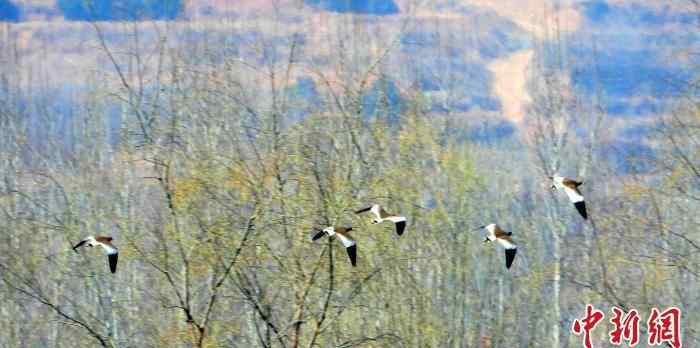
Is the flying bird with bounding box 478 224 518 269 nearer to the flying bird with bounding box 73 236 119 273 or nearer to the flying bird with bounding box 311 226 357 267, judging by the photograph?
the flying bird with bounding box 311 226 357 267

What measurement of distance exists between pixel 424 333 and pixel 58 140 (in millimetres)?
14007

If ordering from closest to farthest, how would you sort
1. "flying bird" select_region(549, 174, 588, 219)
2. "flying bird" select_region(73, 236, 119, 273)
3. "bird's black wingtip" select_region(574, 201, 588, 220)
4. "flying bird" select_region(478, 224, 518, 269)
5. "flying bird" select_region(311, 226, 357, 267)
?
"flying bird" select_region(311, 226, 357, 267) < "bird's black wingtip" select_region(574, 201, 588, 220) < "flying bird" select_region(73, 236, 119, 273) < "flying bird" select_region(549, 174, 588, 219) < "flying bird" select_region(478, 224, 518, 269)

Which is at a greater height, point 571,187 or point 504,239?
point 571,187

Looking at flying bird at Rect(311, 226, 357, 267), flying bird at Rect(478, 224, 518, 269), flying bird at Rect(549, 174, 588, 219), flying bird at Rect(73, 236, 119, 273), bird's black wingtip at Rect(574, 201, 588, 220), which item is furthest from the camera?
flying bird at Rect(478, 224, 518, 269)

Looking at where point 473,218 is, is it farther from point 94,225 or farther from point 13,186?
point 13,186

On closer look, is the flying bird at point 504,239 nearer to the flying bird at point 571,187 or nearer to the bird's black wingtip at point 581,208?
the flying bird at point 571,187

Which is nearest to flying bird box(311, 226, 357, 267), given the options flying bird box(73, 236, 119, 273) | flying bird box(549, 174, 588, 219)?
flying bird box(73, 236, 119, 273)

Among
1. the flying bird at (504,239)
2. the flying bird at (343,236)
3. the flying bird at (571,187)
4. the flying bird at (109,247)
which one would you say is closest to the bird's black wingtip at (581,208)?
the flying bird at (571,187)

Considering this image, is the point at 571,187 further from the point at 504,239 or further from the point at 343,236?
the point at 343,236

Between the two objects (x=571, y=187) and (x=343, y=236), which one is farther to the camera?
(x=571, y=187)

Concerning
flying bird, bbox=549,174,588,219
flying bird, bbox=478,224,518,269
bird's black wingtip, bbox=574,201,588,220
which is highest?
flying bird, bbox=549,174,588,219

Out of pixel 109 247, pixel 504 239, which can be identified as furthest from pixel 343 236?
pixel 109 247

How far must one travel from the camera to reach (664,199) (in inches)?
683

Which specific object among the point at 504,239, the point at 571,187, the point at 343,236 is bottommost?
the point at 504,239
